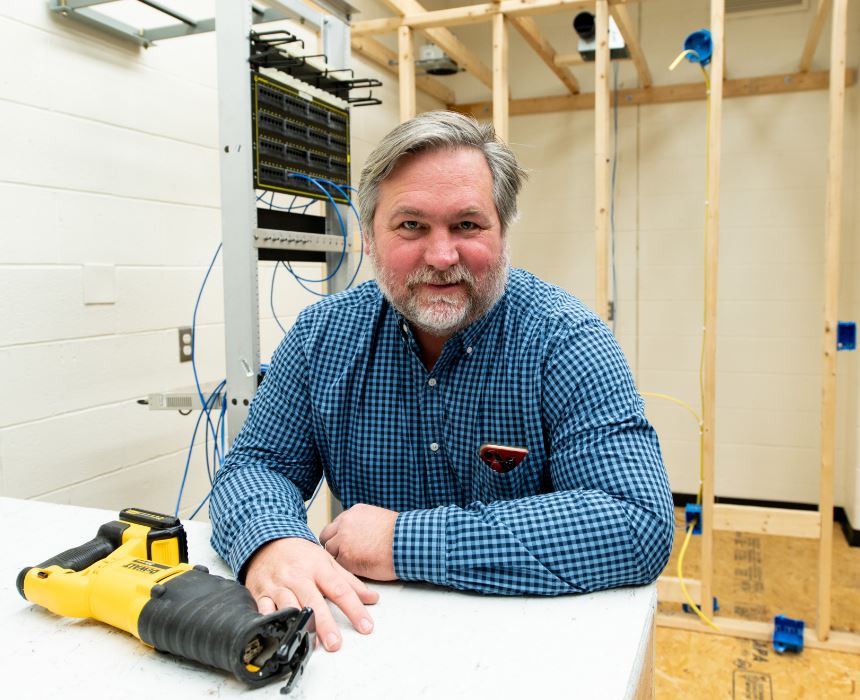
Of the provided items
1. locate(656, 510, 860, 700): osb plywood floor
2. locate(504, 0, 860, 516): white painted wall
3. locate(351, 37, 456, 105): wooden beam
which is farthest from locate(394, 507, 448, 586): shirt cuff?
locate(504, 0, 860, 516): white painted wall

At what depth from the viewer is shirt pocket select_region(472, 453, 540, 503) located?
1296 mm

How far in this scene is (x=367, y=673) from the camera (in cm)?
A: 78

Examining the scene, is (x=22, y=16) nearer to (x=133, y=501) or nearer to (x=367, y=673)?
(x=133, y=501)

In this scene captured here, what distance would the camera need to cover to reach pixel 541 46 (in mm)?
3486

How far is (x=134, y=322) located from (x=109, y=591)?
1528 mm

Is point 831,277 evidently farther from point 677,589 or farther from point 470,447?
point 470,447

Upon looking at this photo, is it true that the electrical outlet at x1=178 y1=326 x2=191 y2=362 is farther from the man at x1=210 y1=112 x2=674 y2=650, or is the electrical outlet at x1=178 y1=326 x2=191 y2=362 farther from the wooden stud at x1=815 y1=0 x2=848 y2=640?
the wooden stud at x1=815 y1=0 x2=848 y2=640

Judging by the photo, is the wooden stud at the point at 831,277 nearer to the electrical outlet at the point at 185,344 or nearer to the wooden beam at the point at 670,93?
the wooden beam at the point at 670,93

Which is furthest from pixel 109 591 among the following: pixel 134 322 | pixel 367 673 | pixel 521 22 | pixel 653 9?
pixel 653 9

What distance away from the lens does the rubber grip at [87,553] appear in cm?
93

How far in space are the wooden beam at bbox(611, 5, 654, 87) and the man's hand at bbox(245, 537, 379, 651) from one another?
260 centimetres

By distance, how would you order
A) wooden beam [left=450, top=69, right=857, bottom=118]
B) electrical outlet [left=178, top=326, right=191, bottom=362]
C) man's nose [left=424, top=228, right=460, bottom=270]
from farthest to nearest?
wooden beam [left=450, top=69, right=857, bottom=118]
electrical outlet [left=178, top=326, right=191, bottom=362]
man's nose [left=424, top=228, right=460, bottom=270]

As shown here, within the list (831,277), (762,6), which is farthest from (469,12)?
(762,6)

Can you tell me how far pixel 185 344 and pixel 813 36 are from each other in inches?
132
